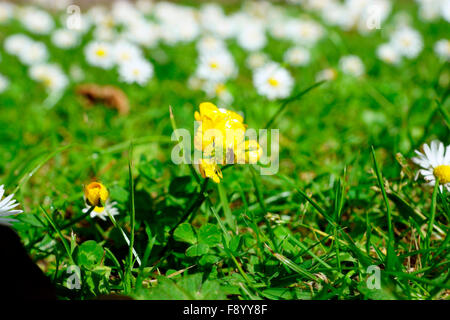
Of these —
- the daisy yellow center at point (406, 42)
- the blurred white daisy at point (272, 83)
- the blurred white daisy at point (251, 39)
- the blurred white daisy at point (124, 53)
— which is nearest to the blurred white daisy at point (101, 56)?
the blurred white daisy at point (124, 53)

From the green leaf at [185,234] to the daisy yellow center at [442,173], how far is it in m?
0.69

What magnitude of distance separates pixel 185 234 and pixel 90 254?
0.25 meters

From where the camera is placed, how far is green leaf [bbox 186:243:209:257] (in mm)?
916

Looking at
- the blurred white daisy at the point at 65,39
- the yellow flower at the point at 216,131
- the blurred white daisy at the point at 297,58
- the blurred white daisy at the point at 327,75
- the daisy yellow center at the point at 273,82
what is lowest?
the yellow flower at the point at 216,131

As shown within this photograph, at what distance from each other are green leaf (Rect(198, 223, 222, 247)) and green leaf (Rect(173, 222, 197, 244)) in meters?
0.02

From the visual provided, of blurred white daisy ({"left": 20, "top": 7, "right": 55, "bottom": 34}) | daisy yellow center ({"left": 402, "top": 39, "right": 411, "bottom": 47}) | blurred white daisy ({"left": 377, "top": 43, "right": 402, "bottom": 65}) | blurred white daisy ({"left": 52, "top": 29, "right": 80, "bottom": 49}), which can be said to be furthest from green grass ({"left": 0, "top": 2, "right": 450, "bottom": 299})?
blurred white daisy ({"left": 20, "top": 7, "right": 55, "bottom": 34})

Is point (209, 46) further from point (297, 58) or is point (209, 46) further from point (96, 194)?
point (96, 194)

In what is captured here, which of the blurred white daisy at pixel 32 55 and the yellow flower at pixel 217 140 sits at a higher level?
the blurred white daisy at pixel 32 55

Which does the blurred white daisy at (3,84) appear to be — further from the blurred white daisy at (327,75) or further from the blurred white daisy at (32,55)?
the blurred white daisy at (327,75)

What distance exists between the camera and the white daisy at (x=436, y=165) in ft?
3.37

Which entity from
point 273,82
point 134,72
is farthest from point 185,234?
point 134,72

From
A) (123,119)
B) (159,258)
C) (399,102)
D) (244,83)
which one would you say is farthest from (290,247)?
(244,83)

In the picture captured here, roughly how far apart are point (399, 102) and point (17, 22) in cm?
312

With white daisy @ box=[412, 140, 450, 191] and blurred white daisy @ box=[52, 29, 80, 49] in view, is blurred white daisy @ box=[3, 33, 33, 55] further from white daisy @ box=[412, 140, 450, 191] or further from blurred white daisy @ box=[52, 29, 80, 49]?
white daisy @ box=[412, 140, 450, 191]
